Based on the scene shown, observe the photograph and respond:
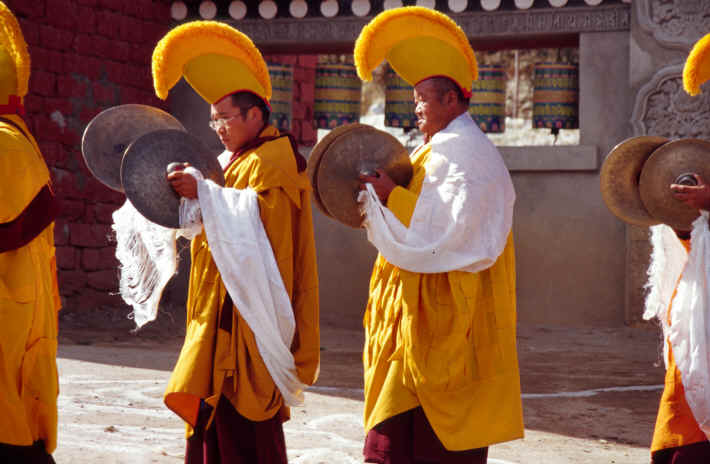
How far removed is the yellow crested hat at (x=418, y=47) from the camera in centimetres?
390

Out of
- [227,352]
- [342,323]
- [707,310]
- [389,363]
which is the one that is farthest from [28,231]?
[342,323]

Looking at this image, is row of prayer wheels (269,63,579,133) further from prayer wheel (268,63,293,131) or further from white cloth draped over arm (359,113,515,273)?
white cloth draped over arm (359,113,515,273)

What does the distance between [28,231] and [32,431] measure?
74 cm

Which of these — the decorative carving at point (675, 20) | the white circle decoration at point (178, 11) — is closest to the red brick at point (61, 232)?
the white circle decoration at point (178, 11)

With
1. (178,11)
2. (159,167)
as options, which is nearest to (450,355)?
(159,167)

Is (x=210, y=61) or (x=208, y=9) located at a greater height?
(x=208, y=9)

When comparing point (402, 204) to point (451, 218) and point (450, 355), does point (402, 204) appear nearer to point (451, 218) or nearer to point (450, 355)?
point (451, 218)

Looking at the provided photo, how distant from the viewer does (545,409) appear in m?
6.41

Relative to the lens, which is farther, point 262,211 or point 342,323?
point 342,323

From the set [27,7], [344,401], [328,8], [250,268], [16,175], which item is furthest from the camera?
[328,8]

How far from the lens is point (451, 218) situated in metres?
3.65

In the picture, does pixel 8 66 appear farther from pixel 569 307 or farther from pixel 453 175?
pixel 569 307

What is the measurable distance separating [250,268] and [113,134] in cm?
97

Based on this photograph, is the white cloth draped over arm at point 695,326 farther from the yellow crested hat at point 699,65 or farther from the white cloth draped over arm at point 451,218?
the white cloth draped over arm at point 451,218
